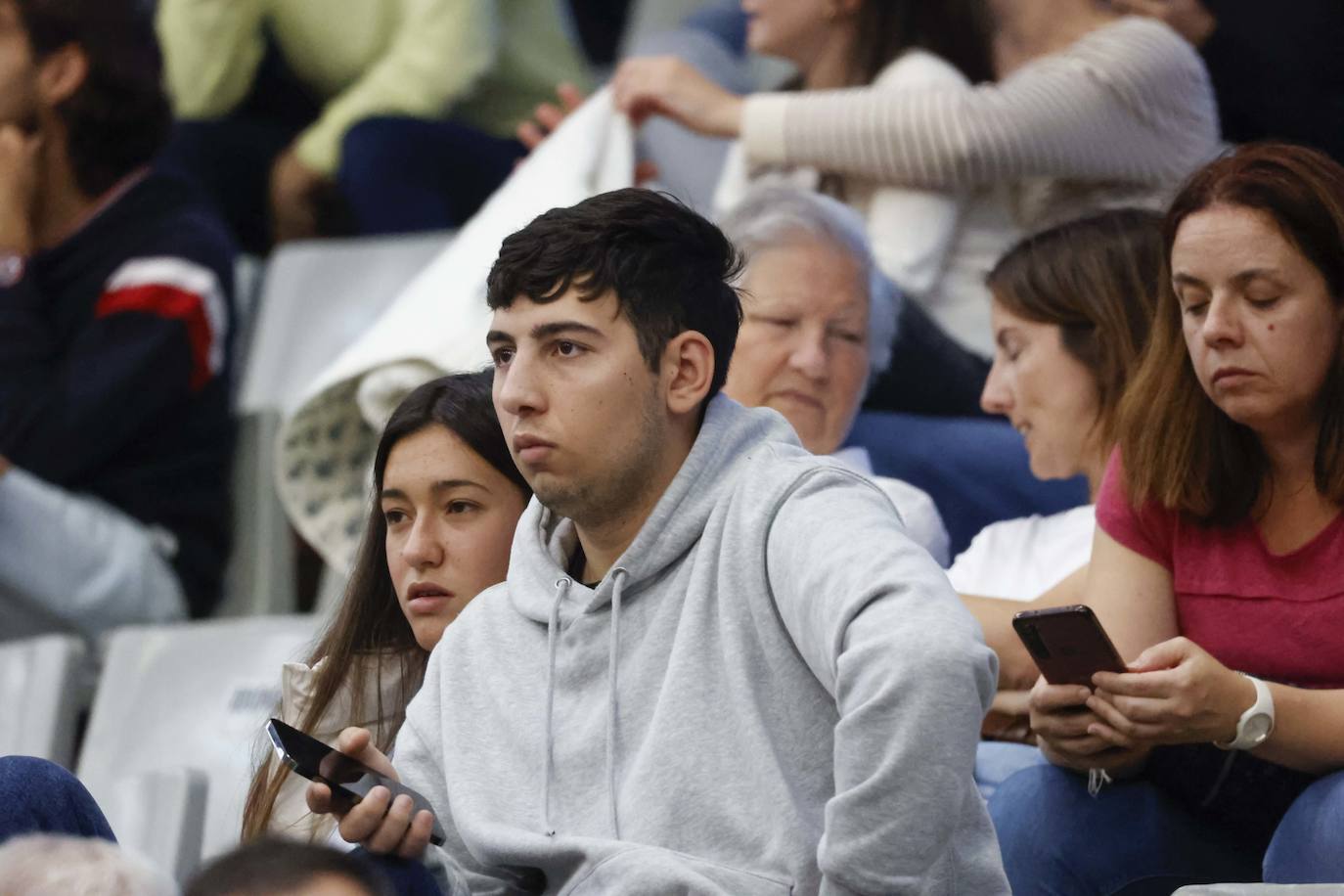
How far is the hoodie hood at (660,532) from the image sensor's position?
163cm

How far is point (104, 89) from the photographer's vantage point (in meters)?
3.34

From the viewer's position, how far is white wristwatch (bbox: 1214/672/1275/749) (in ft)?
5.35

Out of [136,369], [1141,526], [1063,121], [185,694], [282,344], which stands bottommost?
[185,694]

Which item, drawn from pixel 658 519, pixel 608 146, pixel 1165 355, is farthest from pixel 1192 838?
pixel 608 146

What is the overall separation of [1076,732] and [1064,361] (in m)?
0.69

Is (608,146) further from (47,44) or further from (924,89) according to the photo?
(47,44)

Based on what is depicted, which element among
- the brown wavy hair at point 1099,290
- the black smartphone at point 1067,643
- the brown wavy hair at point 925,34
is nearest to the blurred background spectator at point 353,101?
the brown wavy hair at point 925,34

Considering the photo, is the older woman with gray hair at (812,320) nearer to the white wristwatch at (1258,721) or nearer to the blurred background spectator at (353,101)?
the white wristwatch at (1258,721)

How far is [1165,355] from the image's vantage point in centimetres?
186

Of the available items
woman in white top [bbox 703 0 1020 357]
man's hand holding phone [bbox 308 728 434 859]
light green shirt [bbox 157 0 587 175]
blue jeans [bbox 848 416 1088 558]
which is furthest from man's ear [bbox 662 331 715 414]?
A: light green shirt [bbox 157 0 587 175]

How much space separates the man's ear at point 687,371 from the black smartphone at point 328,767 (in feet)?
1.25

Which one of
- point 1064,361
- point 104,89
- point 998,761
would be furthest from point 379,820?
point 104,89

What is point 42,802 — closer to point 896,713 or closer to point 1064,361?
point 896,713

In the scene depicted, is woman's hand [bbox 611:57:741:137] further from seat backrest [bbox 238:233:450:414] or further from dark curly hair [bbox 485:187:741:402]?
dark curly hair [bbox 485:187:741:402]
